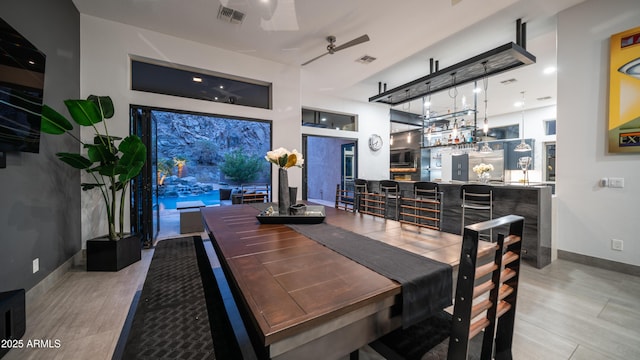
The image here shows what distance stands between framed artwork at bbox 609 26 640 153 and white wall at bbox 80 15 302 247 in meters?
4.69

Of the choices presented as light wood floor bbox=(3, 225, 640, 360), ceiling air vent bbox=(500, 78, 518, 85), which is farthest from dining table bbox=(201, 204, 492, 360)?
ceiling air vent bbox=(500, 78, 518, 85)

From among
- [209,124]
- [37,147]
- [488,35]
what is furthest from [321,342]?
[209,124]

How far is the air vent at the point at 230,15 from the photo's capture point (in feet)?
10.6

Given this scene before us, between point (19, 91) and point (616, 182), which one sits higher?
point (19, 91)

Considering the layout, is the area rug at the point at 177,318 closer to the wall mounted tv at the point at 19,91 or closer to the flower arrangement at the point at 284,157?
the flower arrangement at the point at 284,157

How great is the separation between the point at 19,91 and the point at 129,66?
2.04m

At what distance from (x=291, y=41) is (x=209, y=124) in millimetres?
6259

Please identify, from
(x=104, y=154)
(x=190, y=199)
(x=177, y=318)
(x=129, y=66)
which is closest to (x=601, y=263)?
(x=177, y=318)

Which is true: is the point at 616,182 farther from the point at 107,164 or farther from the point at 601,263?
the point at 107,164

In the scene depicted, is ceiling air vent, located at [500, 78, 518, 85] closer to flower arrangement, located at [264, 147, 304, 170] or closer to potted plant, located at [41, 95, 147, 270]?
flower arrangement, located at [264, 147, 304, 170]

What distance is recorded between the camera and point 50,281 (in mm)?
2578

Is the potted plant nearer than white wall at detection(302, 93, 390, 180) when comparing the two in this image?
Yes

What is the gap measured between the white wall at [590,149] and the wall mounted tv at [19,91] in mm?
5834

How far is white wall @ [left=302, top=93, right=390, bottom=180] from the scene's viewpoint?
6.17m
